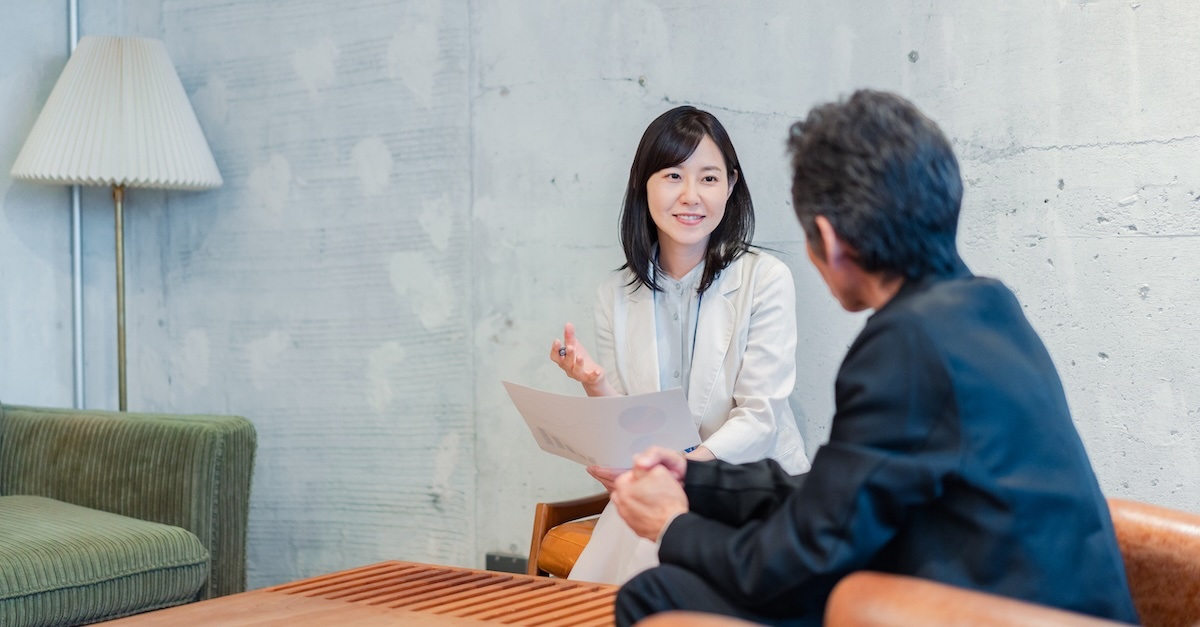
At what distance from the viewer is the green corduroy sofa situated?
2.25 meters

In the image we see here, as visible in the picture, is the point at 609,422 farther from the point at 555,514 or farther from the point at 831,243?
the point at 831,243

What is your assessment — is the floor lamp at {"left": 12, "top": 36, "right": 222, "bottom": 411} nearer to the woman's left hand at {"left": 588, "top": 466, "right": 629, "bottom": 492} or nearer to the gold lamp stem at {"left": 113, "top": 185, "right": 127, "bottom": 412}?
the gold lamp stem at {"left": 113, "top": 185, "right": 127, "bottom": 412}

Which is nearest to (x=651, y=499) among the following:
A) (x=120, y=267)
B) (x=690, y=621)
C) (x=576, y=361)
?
(x=690, y=621)

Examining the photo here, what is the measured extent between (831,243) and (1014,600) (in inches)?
16.0

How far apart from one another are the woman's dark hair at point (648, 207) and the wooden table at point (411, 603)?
94cm

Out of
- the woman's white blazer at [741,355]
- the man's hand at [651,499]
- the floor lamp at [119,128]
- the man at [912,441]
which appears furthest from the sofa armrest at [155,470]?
the man at [912,441]

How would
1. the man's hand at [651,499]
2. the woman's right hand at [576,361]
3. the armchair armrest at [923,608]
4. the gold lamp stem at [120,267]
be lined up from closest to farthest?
the armchair armrest at [923,608]
the man's hand at [651,499]
the woman's right hand at [576,361]
the gold lamp stem at [120,267]

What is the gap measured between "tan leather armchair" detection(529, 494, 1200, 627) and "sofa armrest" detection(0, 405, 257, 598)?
823mm

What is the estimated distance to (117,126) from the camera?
10.4ft

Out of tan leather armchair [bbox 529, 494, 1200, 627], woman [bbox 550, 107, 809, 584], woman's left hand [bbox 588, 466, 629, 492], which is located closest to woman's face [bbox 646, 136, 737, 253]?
woman [bbox 550, 107, 809, 584]

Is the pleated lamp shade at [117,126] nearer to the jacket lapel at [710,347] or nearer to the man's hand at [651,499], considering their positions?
the jacket lapel at [710,347]

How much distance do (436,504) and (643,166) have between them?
1245 millimetres

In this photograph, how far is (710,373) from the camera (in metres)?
2.49

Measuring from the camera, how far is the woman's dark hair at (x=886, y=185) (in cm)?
117
